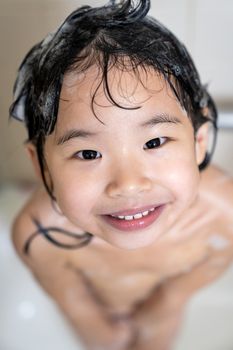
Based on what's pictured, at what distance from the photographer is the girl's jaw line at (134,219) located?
2.04 feet

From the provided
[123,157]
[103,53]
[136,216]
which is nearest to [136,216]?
[136,216]

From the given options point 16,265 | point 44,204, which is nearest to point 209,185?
point 44,204

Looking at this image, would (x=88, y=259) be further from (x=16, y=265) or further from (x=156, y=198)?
(x=156, y=198)

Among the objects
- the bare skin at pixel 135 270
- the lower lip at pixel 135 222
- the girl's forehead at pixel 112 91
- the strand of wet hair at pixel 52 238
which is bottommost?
the bare skin at pixel 135 270

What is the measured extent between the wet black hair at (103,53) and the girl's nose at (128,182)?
0.09 meters

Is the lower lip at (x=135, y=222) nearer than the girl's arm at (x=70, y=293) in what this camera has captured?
Yes

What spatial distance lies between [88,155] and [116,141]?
5 centimetres

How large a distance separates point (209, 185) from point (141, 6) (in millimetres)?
344

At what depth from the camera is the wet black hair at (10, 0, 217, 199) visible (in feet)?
1.65

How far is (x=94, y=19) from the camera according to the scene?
51 cm

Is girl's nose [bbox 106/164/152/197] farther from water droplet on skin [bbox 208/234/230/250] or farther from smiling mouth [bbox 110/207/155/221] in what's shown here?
water droplet on skin [bbox 208/234/230/250]

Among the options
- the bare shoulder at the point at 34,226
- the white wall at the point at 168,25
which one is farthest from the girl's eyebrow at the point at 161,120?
the bare shoulder at the point at 34,226

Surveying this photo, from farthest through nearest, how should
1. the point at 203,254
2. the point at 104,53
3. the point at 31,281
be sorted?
the point at 31,281 → the point at 203,254 → the point at 104,53

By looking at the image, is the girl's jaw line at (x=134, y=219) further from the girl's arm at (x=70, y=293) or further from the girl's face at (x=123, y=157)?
the girl's arm at (x=70, y=293)
